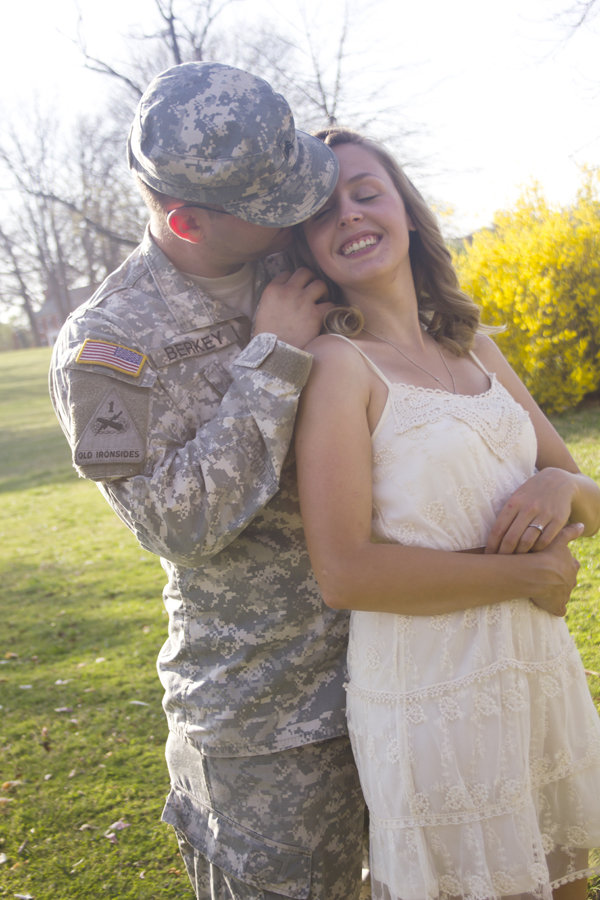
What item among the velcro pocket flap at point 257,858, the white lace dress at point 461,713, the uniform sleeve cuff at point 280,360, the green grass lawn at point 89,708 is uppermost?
the uniform sleeve cuff at point 280,360

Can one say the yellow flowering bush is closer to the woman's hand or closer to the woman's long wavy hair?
the woman's long wavy hair

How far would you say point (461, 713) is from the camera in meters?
1.95

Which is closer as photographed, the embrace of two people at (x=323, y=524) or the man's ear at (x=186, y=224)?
the embrace of two people at (x=323, y=524)

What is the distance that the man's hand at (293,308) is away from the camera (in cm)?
214

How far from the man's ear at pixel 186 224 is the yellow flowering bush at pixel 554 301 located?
24.9ft

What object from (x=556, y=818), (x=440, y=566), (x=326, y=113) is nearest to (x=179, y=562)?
(x=440, y=566)

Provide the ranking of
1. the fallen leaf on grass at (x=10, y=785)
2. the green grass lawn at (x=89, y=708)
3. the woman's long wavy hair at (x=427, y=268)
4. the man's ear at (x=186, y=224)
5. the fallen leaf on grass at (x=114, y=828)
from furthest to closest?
the fallen leaf on grass at (x=10, y=785) < the fallen leaf on grass at (x=114, y=828) < the green grass lawn at (x=89, y=708) < the woman's long wavy hair at (x=427, y=268) < the man's ear at (x=186, y=224)

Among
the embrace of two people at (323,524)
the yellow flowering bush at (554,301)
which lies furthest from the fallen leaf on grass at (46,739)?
the yellow flowering bush at (554,301)

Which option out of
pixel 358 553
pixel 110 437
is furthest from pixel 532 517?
pixel 110 437

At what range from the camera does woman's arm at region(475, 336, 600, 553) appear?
2.03 m

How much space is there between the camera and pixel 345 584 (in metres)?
1.94

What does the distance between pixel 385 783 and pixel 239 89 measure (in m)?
1.77

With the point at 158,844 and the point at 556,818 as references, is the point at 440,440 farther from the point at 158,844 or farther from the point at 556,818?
the point at 158,844

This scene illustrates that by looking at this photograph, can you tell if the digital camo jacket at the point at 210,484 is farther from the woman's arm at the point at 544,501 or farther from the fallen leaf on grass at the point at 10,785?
the fallen leaf on grass at the point at 10,785
